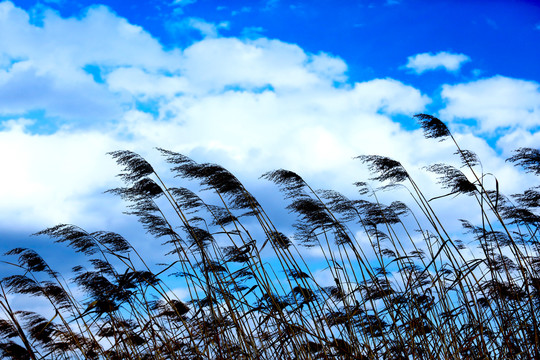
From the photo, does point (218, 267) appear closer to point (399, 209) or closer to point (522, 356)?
point (399, 209)

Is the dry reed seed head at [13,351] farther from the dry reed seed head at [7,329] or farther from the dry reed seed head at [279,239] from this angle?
the dry reed seed head at [279,239]

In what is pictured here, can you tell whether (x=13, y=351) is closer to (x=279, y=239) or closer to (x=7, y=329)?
(x=7, y=329)

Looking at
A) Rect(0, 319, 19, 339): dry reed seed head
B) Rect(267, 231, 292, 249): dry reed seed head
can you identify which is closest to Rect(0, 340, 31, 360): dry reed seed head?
Rect(0, 319, 19, 339): dry reed seed head

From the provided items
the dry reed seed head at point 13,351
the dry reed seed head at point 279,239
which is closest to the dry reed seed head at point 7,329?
the dry reed seed head at point 13,351

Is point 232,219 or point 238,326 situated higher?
point 232,219

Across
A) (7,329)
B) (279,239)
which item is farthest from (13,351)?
(279,239)

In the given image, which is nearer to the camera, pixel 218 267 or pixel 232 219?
pixel 218 267

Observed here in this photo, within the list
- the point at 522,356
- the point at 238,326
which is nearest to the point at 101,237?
the point at 238,326

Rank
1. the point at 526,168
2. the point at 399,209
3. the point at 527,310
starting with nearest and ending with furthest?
the point at 527,310 < the point at 526,168 < the point at 399,209

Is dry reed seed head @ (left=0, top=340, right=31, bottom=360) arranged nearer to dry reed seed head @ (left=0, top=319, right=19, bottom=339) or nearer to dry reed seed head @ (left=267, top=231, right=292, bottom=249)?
dry reed seed head @ (left=0, top=319, right=19, bottom=339)

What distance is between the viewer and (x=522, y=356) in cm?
383

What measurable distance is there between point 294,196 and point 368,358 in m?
1.63

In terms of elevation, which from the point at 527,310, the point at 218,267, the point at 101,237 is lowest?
the point at 527,310

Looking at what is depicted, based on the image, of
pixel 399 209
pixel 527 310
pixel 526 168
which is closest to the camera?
pixel 527 310
